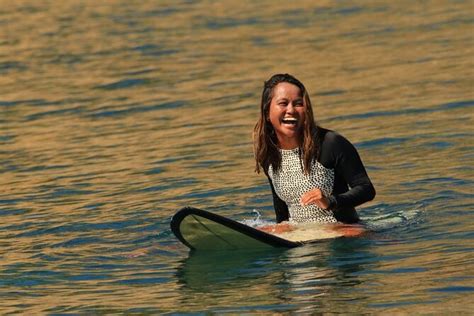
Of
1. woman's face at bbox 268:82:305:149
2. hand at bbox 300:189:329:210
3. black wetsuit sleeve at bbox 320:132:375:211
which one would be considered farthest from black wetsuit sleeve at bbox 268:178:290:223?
hand at bbox 300:189:329:210

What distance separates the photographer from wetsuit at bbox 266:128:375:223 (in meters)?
10.9

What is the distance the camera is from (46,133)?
18391 millimetres

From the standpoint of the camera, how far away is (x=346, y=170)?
11070 millimetres

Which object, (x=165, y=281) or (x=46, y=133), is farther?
(x=46, y=133)

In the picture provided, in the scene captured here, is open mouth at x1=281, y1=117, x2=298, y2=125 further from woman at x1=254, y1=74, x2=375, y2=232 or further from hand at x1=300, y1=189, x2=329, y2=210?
hand at x1=300, y1=189, x2=329, y2=210

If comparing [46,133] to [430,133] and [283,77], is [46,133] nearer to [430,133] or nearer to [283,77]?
[430,133]

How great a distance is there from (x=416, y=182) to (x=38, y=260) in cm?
404

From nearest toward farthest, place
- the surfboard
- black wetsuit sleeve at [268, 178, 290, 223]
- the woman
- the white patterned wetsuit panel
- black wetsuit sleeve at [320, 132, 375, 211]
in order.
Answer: the surfboard < black wetsuit sleeve at [320, 132, 375, 211] < the woman < the white patterned wetsuit panel < black wetsuit sleeve at [268, 178, 290, 223]

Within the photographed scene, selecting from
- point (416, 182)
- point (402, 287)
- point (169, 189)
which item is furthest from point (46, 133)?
point (402, 287)

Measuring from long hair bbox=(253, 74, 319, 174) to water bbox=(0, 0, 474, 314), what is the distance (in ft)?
2.48

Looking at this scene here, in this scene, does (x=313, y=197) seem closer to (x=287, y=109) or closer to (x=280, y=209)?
(x=287, y=109)

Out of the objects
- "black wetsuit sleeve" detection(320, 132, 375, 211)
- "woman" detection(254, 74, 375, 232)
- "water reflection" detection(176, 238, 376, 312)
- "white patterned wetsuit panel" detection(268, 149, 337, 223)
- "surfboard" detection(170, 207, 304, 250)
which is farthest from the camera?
"white patterned wetsuit panel" detection(268, 149, 337, 223)

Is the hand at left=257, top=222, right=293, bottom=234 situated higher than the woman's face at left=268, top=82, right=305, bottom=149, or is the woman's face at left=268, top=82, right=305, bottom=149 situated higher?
the woman's face at left=268, top=82, right=305, bottom=149

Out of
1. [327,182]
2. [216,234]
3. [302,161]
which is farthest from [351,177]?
[216,234]
